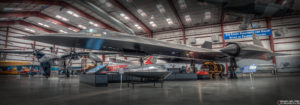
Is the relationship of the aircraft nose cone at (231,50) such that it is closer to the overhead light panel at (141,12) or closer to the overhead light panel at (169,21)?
the overhead light panel at (141,12)

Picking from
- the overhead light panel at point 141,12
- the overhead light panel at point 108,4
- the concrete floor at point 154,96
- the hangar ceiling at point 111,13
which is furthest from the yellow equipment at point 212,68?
the overhead light panel at point 108,4

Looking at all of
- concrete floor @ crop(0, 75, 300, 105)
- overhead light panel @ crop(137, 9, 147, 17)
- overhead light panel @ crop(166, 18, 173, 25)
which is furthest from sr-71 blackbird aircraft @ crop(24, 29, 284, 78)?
overhead light panel @ crop(166, 18, 173, 25)

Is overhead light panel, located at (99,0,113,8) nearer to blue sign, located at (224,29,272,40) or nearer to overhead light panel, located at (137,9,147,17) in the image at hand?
overhead light panel, located at (137,9,147,17)

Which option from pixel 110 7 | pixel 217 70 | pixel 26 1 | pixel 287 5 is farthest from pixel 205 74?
pixel 26 1

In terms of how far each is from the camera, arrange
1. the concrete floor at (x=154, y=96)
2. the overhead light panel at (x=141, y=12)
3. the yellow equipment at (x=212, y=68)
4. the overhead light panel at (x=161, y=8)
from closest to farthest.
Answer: the concrete floor at (x=154, y=96) < the yellow equipment at (x=212, y=68) < the overhead light panel at (x=161, y=8) < the overhead light panel at (x=141, y=12)

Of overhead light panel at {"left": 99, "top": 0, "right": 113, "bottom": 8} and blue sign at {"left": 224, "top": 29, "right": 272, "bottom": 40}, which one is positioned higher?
overhead light panel at {"left": 99, "top": 0, "right": 113, "bottom": 8}

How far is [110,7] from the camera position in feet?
60.0

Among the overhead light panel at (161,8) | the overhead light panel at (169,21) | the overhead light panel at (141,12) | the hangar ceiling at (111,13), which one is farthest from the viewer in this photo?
the overhead light panel at (169,21)

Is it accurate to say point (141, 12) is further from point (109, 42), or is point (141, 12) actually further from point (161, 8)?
point (109, 42)

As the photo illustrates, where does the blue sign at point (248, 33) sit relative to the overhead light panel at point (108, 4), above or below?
below

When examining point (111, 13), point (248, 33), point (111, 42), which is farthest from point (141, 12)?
point (111, 42)

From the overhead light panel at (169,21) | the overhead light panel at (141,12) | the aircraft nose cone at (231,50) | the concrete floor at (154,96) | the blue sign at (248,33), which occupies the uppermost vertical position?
the overhead light panel at (141,12)

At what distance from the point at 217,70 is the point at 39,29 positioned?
32.8 meters

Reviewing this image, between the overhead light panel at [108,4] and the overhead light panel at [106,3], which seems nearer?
the overhead light panel at [106,3]
